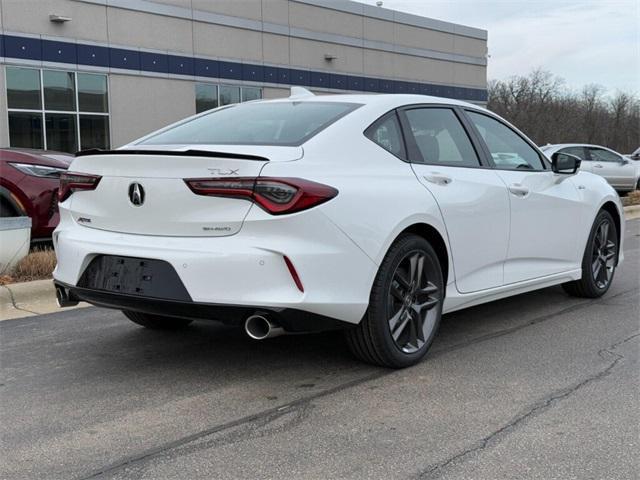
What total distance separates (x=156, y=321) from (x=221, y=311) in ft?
5.33

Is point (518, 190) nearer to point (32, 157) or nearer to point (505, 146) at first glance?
point (505, 146)

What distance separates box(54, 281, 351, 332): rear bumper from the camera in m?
3.47

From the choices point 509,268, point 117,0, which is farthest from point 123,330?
point 117,0

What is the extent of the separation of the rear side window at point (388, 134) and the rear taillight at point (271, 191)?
768 millimetres

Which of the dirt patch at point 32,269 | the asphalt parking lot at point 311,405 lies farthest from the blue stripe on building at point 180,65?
the asphalt parking lot at point 311,405

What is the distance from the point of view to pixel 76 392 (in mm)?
3799

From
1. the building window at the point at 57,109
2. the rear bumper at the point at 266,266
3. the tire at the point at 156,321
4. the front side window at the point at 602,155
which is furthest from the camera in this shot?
the building window at the point at 57,109

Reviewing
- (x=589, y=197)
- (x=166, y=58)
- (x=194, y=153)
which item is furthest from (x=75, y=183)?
(x=166, y=58)

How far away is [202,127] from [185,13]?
68.9 ft

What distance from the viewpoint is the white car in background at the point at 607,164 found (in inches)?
734

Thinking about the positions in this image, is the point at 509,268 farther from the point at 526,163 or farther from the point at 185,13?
the point at 185,13

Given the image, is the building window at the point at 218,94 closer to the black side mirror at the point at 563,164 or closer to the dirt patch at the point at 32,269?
the dirt patch at the point at 32,269

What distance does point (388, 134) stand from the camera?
425cm

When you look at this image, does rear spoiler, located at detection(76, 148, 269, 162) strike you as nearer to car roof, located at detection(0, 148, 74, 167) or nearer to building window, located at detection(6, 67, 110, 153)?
car roof, located at detection(0, 148, 74, 167)
